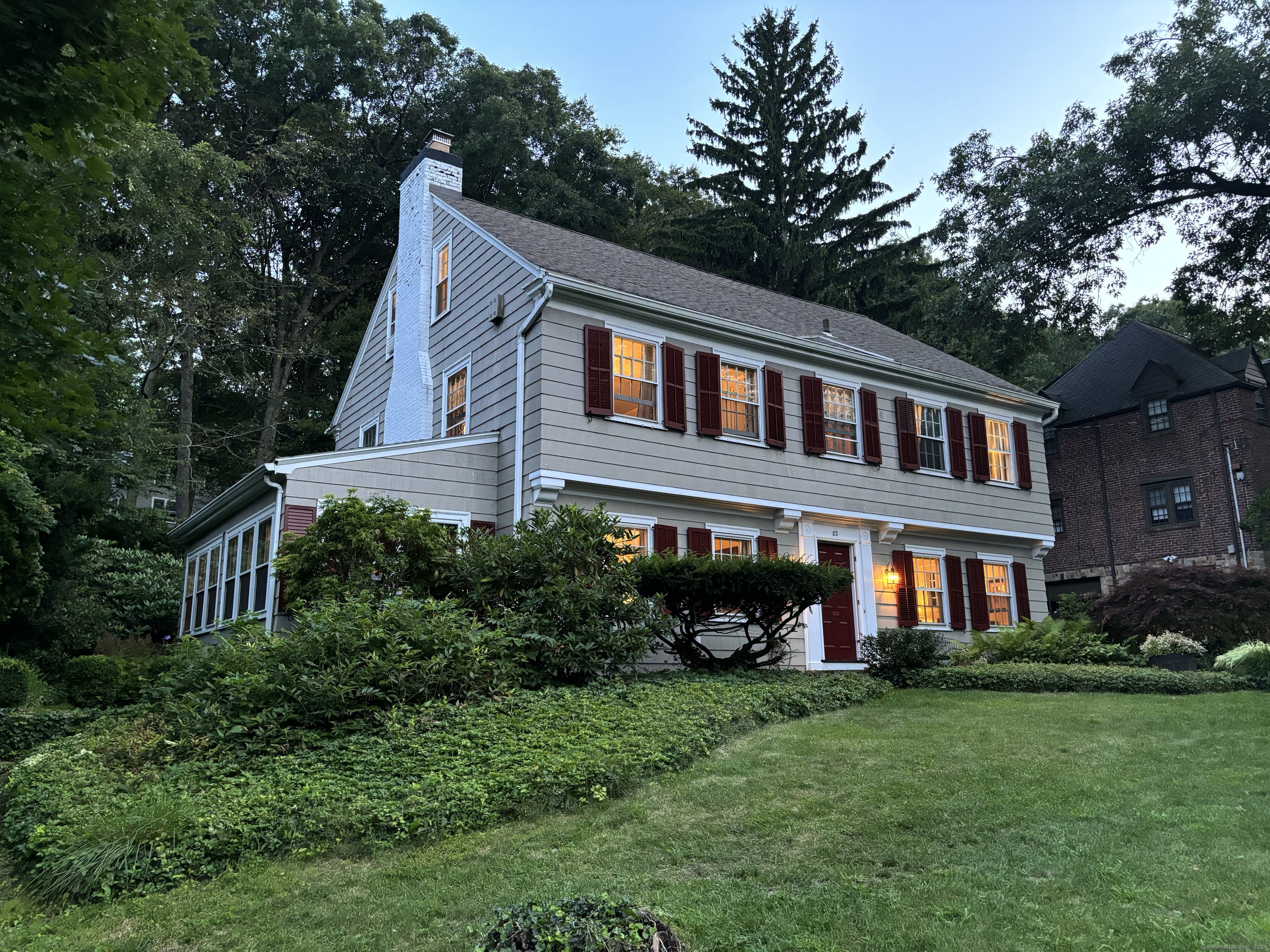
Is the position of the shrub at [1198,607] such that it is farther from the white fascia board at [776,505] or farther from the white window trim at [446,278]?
the white window trim at [446,278]

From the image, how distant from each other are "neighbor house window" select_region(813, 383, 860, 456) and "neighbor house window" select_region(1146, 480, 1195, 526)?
1444cm

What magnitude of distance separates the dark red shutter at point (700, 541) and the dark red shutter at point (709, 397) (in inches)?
56.5

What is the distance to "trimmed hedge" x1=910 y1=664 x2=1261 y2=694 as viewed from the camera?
11.8 metres

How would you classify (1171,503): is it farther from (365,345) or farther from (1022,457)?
(365,345)

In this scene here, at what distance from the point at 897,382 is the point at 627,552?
799 cm

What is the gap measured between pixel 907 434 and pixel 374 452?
9284mm

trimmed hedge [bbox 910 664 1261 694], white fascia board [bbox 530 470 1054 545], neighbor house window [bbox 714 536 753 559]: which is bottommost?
trimmed hedge [bbox 910 664 1261 694]

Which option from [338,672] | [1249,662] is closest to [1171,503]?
[1249,662]

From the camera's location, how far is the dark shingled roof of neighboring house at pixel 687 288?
46.5 feet

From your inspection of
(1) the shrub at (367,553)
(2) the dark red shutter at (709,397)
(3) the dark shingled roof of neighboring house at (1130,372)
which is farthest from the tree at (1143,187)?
(1) the shrub at (367,553)

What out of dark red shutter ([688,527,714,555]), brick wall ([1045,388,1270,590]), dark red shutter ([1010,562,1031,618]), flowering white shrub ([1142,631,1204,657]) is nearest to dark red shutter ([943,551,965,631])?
dark red shutter ([1010,562,1031,618])

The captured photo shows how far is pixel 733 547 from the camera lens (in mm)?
14148

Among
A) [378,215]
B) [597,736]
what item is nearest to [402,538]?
[597,736]

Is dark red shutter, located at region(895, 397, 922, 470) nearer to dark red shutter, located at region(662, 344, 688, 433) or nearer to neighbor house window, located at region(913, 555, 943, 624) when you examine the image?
neighbor house window, located at region(913, 555, 943, 624)
